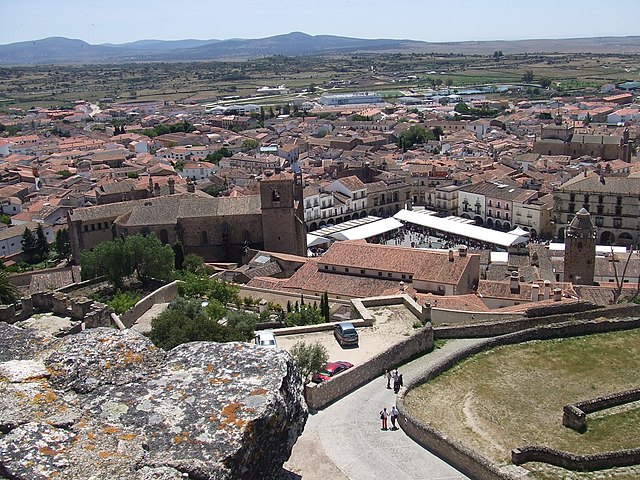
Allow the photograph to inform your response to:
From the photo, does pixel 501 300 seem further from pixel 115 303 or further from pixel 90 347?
pixel 90 347

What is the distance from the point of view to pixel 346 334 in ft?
65.9

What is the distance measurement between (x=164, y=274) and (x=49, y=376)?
78.5 feet

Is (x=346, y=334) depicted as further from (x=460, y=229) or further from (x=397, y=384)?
(x=460, y=229)

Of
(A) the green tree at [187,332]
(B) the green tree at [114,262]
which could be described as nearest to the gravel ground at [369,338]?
(A) the green tree at [187,332]

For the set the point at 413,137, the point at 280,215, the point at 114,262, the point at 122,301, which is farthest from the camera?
the point at 413,137

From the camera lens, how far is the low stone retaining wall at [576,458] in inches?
537

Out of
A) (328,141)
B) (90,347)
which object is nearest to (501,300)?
(90,347)

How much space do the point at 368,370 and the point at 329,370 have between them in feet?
3.31

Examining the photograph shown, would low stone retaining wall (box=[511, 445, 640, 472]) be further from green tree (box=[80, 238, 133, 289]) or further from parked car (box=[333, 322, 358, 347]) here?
green tree (box=[80, 238, 133, 289])

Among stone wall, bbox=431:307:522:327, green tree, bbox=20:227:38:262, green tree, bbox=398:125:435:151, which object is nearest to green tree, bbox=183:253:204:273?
stone wall, bbox=431:307:522:327

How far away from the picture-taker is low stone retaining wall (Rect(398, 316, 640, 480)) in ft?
43.8

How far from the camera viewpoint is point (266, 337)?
1870 cm

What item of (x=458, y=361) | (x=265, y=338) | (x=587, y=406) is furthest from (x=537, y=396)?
(x=265, y=338)

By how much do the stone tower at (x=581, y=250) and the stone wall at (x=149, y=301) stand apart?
1908 cm
